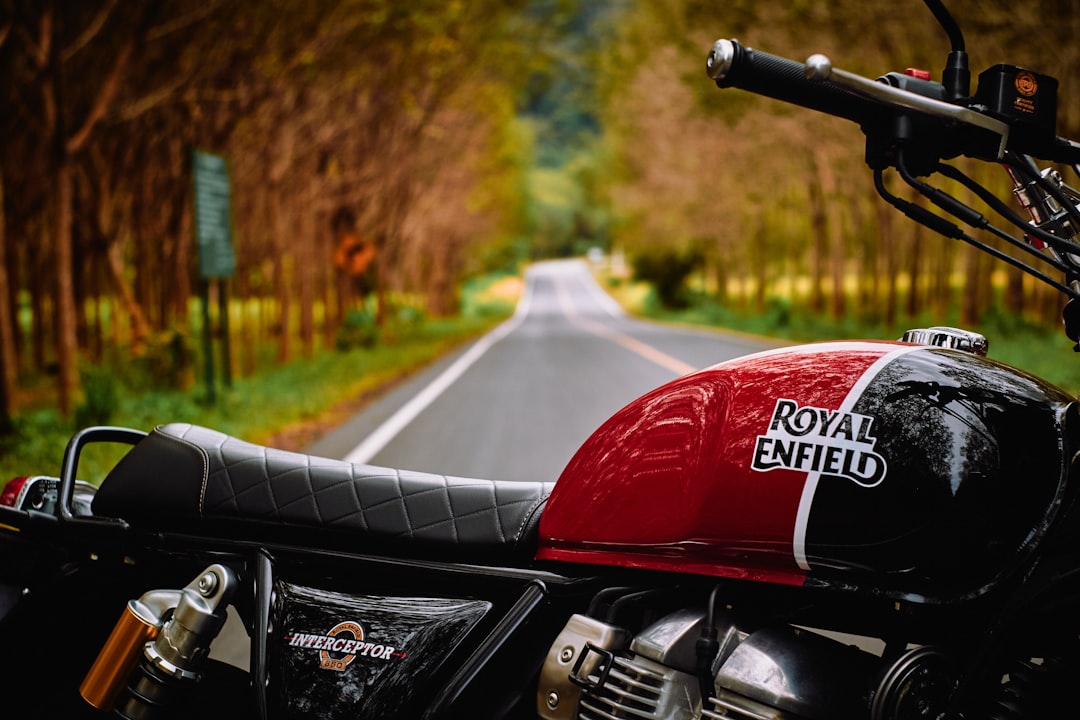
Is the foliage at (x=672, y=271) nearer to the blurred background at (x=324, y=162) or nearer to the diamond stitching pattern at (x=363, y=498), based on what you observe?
the blurred background at (x=324, y=162)

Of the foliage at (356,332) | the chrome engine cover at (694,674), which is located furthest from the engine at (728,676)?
the foliage at (356,332)

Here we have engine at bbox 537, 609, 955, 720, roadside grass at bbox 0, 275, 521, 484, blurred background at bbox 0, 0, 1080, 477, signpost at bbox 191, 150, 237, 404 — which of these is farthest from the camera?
signpost at bbox 191, 150, 237, 404

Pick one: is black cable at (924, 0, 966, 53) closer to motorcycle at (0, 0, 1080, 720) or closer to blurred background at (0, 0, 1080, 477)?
motorcycle at (0, 0, 1080, 720)

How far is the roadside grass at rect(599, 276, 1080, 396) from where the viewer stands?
13164 mm

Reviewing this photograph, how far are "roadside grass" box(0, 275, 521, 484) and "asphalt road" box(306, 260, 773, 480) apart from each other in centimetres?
52

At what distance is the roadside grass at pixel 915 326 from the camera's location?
13164mm

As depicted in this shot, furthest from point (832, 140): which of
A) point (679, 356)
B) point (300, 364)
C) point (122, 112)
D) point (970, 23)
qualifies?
point (122, 112)

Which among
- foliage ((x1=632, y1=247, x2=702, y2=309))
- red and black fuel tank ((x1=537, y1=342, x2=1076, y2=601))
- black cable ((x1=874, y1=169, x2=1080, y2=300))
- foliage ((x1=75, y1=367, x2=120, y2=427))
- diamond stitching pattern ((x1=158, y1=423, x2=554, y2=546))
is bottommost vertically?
foliage ((x1=632, y1=247, x2=702, y2=309))

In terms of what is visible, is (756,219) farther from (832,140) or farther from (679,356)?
(679,356)

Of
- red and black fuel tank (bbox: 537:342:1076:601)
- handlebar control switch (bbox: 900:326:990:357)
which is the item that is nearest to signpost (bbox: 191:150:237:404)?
red and black fuel tank (bbox: 537:342:1076:601)

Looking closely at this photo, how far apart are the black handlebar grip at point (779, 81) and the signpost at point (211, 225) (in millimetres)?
10662

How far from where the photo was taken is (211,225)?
12.4m

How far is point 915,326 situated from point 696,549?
22479mm

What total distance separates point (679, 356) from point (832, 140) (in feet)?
24.8
